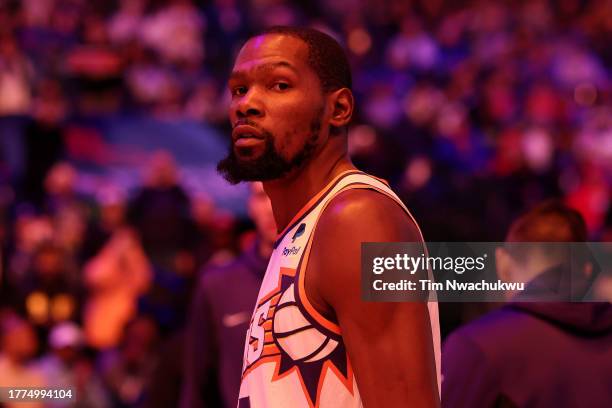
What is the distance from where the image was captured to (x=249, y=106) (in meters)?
2.49

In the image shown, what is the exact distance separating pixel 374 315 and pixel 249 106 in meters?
0.66

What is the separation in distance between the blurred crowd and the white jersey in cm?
440

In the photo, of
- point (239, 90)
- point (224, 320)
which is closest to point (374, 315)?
point (239, 90)

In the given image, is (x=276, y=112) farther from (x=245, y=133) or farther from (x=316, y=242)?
(x=316, y=242)

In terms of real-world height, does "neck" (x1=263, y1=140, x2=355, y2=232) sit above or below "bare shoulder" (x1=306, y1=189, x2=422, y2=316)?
above

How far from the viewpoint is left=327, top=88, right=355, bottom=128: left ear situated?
2539 mm

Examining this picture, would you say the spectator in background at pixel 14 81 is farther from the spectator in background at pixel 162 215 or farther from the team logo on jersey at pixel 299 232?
the team logo on jersey at pixel 299 232

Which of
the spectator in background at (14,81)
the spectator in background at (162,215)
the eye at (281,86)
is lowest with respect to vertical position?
the eye at (281,86)

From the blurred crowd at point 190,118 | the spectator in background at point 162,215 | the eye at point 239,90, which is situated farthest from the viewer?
the spectator in background at point 162,215

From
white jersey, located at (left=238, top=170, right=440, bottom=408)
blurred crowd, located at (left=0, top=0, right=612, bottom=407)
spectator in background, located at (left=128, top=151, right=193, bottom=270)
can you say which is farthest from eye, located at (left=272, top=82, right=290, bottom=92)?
spectator in background, located at (left=128, top=151, right=193, bottom=270)

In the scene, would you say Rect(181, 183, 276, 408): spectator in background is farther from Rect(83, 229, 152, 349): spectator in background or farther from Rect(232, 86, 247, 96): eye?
Rect(83, 229, 152, 349): spectator in background

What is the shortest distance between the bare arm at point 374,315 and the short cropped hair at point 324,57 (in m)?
0.43

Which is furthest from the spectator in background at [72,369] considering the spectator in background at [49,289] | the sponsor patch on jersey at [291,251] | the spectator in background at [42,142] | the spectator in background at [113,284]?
the sponsor patch on jersey at [291,251]

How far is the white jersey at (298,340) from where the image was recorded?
2215mm
